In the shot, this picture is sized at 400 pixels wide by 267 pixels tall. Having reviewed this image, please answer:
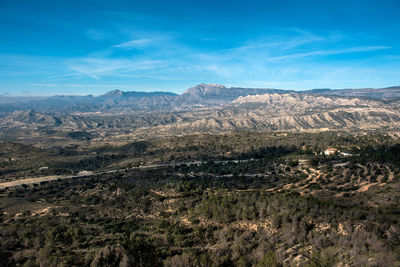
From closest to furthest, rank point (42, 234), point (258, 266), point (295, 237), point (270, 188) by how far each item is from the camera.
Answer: point (258, 266) < point (295, 237) < point (42, 234) < point (270, 188)

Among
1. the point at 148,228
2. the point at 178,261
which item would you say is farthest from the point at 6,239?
the point at 178,261

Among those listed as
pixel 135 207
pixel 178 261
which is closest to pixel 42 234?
pixel 135 207

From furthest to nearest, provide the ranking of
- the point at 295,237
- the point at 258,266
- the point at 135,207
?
the point at 135,207 < the point at 295,237 < the point at 258,266

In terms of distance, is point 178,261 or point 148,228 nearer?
point 178,261

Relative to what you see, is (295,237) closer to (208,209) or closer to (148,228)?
(208,209)

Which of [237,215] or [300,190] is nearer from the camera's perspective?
[237,215]

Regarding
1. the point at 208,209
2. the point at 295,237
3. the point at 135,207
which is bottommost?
the point at 135,207

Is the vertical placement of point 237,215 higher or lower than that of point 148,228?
higher

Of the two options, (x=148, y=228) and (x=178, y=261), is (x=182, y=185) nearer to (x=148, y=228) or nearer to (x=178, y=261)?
(x=148, y=228)

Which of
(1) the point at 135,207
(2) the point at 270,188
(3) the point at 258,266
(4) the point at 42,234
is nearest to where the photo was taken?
(3) the point at 258,266
